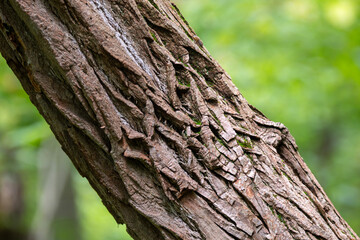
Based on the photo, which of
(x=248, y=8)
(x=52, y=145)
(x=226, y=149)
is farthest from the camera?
(x=52, y=145)

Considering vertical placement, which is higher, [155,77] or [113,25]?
[113,25]

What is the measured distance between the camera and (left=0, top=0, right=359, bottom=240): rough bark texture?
135 centimetres

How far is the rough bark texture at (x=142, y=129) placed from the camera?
4.43 feet

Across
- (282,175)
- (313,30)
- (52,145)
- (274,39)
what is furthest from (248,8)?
(282,175)

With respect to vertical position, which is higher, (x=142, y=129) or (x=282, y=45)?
(x=282, y=45)

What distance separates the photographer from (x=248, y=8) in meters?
5.73

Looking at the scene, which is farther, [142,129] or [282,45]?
[282,45]

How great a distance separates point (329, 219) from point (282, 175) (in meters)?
0.30

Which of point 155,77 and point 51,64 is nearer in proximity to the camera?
point 51,64

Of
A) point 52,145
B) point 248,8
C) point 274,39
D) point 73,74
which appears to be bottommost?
point 73,74

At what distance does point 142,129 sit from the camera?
1.42m

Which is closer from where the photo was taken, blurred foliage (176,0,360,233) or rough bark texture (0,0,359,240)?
rough bark texture (0,0,359,240)

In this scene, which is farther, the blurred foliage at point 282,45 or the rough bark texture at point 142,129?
the blurred foliage at point 282,45

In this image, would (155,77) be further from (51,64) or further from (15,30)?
(15,30)
